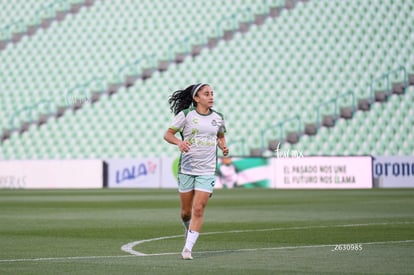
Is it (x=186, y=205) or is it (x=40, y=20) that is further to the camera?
(x=40, y=20)

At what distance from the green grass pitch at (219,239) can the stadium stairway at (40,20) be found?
2534cm

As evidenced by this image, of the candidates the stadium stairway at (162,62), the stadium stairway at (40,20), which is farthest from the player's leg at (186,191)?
the stadium stairway at (40,20)

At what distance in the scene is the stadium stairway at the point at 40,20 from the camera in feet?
157

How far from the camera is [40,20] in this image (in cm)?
4806

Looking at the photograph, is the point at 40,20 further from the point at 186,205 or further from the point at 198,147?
the point at 198,147

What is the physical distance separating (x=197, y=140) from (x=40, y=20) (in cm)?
3833

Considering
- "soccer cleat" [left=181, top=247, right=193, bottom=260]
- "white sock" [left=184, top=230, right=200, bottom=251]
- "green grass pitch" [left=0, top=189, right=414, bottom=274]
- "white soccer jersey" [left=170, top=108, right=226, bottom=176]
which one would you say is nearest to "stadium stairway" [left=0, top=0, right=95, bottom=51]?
"green grass pitch" [left=0, top=189, right=414, bottom=274]

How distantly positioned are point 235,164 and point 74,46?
13.4 m

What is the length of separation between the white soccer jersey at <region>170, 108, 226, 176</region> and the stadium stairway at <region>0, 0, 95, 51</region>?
37.7 meters

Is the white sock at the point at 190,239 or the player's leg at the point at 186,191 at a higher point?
the player's leg at the point at 186,191

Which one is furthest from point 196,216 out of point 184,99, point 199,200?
point 184,99

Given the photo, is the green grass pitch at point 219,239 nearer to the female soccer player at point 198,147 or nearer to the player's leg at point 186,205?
the player's leg at point 186,205

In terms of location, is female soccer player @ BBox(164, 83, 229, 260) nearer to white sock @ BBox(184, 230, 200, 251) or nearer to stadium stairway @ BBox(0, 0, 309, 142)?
white sock @ BBox(184, 230, 200, 251)

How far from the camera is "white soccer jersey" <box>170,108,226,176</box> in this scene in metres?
11.0
